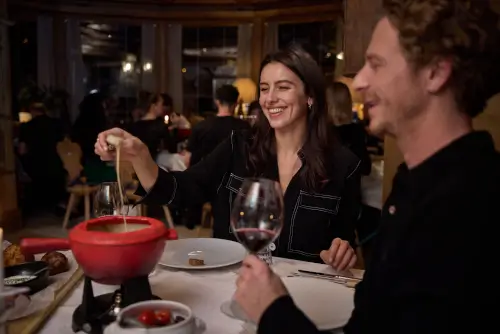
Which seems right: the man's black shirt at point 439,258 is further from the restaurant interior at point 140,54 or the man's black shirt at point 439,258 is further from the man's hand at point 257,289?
the restaurant interior at point 140,54

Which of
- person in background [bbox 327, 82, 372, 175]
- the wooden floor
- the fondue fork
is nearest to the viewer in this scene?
the fondue fork

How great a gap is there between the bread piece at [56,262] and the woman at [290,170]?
0.39 meters

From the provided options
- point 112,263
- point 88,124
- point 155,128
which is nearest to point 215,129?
point 155,128

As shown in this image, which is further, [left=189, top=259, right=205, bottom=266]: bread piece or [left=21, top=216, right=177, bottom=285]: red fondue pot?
[left=189, top=259, right=205, bottom=266]: bread piece

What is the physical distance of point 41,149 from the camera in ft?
19.5

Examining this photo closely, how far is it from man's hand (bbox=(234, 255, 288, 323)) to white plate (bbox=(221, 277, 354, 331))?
0.18m

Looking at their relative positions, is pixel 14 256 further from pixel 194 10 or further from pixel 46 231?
pixel 194 10

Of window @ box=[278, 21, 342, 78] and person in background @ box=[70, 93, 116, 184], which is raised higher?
window @ box=[278, 21, 342, 78]

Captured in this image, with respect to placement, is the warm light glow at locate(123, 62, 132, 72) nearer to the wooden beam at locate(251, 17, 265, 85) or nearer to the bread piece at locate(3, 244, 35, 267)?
the wooden beam at locate(251, 17, 265, 85)

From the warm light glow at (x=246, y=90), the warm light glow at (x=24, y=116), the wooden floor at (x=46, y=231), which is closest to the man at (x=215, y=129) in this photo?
the wooden floor at (x=46, y=231)

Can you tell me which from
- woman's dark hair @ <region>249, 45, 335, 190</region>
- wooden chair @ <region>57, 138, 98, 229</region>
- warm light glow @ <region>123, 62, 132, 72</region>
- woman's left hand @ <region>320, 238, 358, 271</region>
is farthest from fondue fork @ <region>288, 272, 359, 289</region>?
warm light glow @ <region>123, 62, 132, 72</region>

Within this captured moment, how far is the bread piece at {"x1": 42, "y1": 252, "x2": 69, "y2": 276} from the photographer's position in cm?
137

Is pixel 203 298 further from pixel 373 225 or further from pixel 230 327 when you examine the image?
pixel 373 225

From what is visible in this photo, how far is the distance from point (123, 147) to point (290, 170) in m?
0.65
